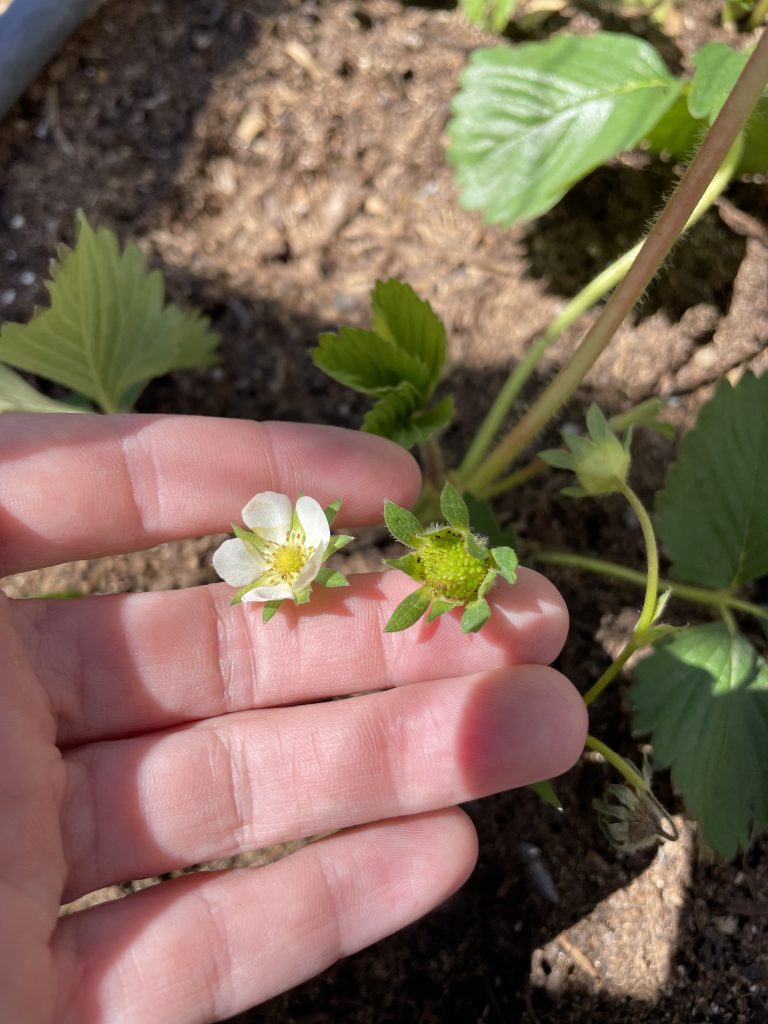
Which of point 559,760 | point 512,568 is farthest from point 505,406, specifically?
point 559,760

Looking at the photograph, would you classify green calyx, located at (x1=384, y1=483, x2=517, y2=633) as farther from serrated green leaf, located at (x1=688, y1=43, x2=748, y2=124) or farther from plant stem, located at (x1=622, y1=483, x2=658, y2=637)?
serrated green leaf, located at (x1=688, y1=43, x2=748, y2=124)

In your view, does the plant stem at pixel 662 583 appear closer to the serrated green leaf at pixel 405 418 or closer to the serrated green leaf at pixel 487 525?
the serrated green leaf at pixel 487 525

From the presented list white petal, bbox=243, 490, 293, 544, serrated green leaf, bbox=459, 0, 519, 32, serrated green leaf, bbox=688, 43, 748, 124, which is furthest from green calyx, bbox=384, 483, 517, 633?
serrated green leaf, bbox=459, 0, 519, 32

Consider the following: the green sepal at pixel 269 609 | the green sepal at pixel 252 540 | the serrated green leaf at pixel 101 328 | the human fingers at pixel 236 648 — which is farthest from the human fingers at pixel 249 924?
the serrated green leaf at pixel 101 328

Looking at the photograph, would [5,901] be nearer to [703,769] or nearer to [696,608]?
[703,769]

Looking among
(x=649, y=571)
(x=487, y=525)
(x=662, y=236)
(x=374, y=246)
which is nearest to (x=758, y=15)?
(x=374, y=246)

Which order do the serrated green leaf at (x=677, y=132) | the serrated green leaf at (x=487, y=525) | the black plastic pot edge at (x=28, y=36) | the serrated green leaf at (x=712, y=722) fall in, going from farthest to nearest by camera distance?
the black plastic pot edge at (x=28, y=36)
the serrated green leaf at (x=677, y=132)
the serrated green leaf at (x=487, y=525)
the serrated green leaf at (x=712, y=722)

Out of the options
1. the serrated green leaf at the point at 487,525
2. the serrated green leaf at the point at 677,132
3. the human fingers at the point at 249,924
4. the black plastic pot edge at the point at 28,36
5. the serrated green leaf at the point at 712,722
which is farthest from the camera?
the black plastic pot edge at the point at 28,36
